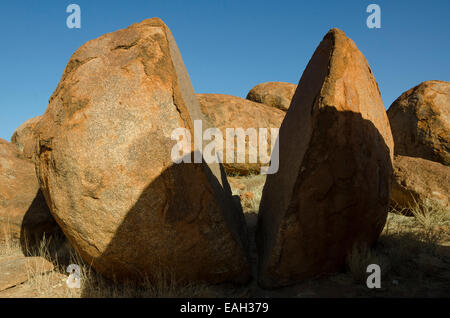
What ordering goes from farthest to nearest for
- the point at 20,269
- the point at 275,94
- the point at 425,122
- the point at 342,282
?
1. the point at 275,94
2. the point at 425,122
3. the point at 20,269
4. the point at 342,282

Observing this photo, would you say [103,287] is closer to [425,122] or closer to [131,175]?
[131,175]

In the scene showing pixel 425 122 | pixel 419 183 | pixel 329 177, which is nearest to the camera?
pixel 329 177

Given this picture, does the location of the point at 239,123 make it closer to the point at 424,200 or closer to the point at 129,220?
the point at 424,200

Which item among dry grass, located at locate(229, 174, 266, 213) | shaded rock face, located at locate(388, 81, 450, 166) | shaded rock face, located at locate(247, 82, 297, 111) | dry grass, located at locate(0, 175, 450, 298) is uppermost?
shaded rock face, located at locate(247, 82, 297, 111)

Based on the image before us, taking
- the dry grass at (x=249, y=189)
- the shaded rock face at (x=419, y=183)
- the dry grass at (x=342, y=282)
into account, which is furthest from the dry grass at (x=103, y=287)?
the shaded rock face at (x=419, y=183)

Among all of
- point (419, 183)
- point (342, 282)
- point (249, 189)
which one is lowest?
point (342, 282)

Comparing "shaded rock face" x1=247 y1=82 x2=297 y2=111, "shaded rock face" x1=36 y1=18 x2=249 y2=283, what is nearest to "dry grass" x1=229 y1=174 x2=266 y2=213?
"shaded rock face" x1=36 y1=18 x2=249 y2=283

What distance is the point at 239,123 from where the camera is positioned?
8102 millimetres

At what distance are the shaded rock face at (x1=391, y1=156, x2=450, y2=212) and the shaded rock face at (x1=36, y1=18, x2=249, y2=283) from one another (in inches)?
118

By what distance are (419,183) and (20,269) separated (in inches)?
187

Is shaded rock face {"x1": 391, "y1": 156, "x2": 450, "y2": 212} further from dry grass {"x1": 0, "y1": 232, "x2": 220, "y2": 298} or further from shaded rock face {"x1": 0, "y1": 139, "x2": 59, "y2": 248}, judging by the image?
shaded rock face {"x1": 0, "y1": 139, "x2": 59, "y2": 248}

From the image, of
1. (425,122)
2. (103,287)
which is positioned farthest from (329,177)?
(425,122)

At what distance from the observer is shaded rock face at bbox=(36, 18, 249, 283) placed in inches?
87.9

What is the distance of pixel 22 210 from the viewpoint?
3840 millimetres
